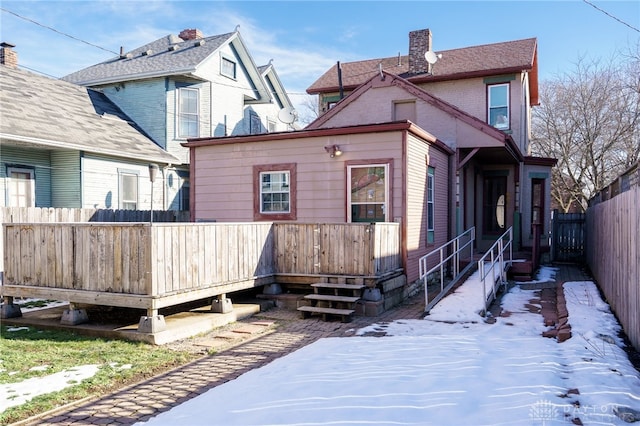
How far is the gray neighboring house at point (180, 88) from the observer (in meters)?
18.0

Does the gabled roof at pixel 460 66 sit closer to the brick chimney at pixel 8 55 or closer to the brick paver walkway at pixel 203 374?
the brick paver walkway at pixel 203 374

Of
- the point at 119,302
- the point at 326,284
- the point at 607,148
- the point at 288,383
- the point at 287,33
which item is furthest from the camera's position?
the point at 607,148

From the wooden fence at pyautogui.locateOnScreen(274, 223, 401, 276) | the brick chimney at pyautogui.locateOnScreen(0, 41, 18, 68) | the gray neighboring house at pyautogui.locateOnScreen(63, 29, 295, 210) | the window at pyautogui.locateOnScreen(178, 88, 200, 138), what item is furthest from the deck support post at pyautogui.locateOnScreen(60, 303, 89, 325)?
the brick chimney at pyautogui.locateOnScreen(0, 41, 18, 68)

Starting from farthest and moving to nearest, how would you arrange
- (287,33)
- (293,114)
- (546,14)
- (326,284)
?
(287,33) < (293,114) < (546,14) < (326,284)

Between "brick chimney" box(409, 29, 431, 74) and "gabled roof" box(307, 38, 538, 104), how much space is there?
31 cm

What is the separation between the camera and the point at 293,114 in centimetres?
1658

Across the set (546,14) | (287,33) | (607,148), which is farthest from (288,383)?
(607,148)

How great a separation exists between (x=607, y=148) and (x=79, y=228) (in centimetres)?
2453

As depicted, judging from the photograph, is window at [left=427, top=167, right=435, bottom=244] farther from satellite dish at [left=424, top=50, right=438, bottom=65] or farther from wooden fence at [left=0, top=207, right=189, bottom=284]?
wooden fence at [left=0, top=207, right=189, bottom=284]

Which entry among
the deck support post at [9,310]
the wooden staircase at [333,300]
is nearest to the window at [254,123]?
the wooden staircase at [333,300]

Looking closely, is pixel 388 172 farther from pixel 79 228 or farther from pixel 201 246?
pixel 79 228

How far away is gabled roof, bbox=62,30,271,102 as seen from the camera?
713 inches

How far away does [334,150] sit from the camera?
1047 centimetres

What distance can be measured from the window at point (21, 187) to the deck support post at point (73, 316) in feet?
25.6
